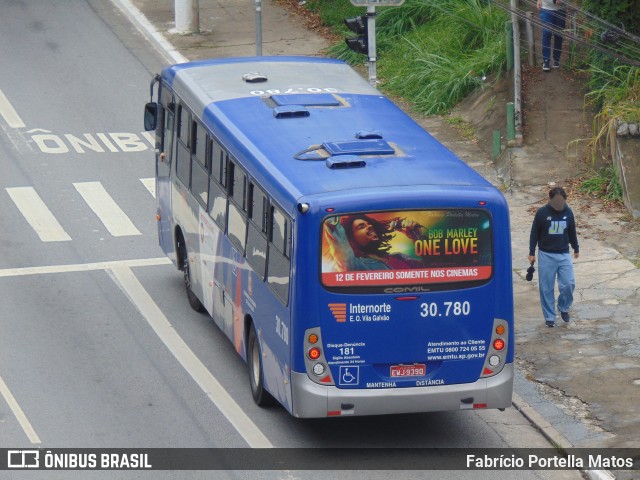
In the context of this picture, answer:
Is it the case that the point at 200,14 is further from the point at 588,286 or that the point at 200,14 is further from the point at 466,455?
the point at 466,455

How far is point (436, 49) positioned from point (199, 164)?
471 inches

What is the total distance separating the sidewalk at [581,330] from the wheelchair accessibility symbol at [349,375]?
247 centimetres

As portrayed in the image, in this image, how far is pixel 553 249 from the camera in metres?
17.1

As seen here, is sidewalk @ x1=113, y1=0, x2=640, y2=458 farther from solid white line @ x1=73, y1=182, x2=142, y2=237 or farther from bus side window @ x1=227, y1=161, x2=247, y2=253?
solid white line @ x1=73, y1=182, x2=142, y2=237

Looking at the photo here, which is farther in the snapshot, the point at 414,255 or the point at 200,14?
the point at 200,14

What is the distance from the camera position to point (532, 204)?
22031 millimetres

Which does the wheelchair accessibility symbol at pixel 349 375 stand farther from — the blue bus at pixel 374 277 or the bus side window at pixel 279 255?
the bus side window at pixel 279 255

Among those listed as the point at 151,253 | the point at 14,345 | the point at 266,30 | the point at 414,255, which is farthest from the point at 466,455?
the point at 266,30

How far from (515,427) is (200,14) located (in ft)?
68.7

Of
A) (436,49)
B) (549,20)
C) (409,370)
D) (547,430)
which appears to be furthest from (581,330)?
(436,49)

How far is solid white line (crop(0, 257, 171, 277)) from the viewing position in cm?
1962

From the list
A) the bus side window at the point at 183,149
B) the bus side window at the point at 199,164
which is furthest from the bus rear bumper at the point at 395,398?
the bus side window at the point at 183,149

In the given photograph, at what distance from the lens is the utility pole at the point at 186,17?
3152 centimetres

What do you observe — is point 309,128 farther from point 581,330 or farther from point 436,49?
point 436,49
